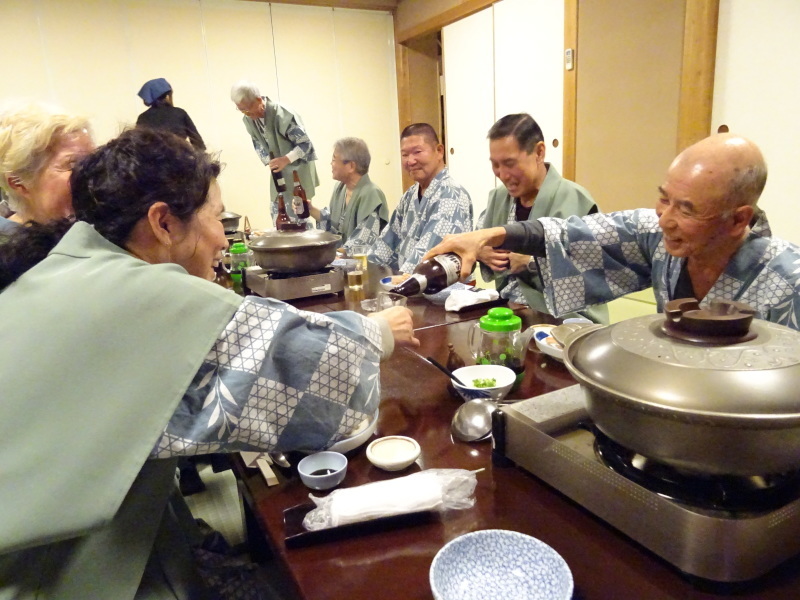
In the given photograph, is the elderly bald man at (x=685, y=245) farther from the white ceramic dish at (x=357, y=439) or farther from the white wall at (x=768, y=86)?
the white wall at (x=768, y=86)

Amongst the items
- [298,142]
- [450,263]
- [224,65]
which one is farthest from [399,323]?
[224,65]

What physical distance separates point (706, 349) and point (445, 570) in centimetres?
42

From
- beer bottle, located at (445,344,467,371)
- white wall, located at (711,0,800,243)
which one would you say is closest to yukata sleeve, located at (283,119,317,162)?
white wall, located at (711,0,800,243)

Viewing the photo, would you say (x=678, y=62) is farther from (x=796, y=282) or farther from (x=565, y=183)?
(x=796, y=282)

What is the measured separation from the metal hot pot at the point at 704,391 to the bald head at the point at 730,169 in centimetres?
56

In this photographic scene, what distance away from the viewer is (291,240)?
2.14 metres

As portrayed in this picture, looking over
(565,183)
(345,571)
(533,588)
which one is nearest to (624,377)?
(533,588)

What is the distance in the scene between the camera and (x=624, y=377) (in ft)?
2.20

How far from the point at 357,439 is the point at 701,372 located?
584 millimetres

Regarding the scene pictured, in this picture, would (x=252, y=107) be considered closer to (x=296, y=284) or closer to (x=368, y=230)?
(x=368, y=230)

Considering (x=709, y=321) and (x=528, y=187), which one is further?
(x=528, y=187)

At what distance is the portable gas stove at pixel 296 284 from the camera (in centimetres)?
212

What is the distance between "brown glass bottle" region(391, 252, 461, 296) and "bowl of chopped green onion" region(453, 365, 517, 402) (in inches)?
17.2

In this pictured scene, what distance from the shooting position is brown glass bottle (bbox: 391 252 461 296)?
Result: 1.62 meters
